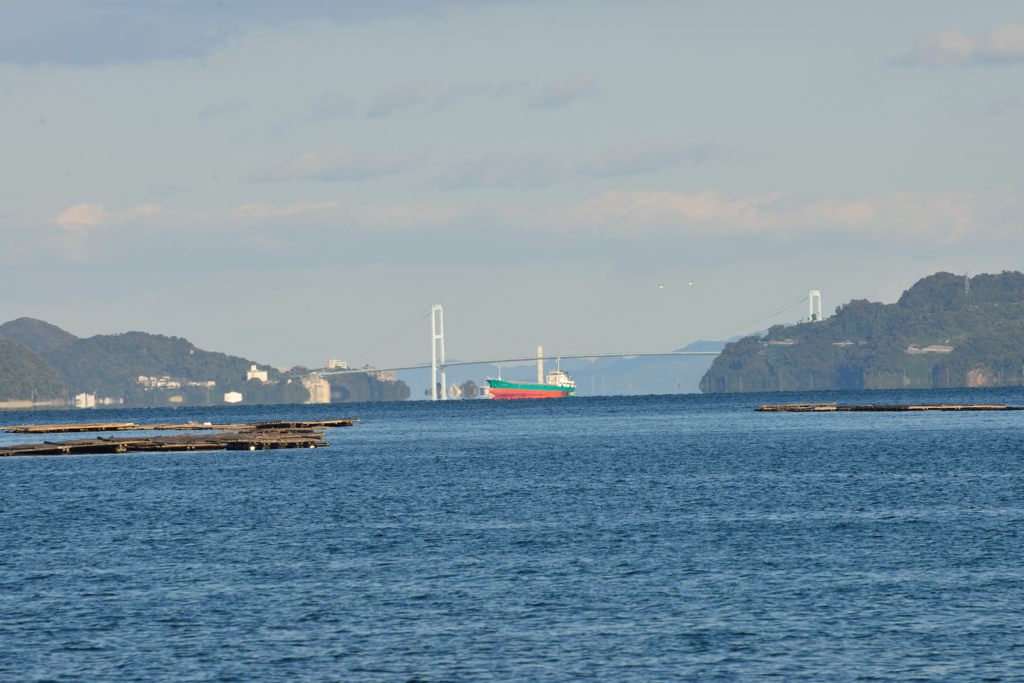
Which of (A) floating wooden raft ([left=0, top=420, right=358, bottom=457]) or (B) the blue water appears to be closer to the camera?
(B) the blue water

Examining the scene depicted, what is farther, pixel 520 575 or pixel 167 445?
pixel 167 445

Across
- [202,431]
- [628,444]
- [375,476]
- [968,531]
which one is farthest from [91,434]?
[968,531]

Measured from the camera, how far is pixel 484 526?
53844 millimetres

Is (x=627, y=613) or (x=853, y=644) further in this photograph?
(x=627, y=613)

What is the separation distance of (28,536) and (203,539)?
275 inches

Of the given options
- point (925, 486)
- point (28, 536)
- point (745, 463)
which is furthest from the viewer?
point (745, 463)

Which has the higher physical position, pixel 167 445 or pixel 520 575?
pixel 167 445

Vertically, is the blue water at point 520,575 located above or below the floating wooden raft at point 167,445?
below

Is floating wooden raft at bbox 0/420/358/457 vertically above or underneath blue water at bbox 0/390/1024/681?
above

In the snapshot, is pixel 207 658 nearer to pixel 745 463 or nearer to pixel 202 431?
pixel 745 463

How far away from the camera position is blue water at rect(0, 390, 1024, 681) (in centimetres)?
3114

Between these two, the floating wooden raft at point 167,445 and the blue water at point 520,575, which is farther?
the floating wooden raft at point 167,445

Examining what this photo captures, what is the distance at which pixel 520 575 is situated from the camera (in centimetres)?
4153

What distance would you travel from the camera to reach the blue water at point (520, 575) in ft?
102
